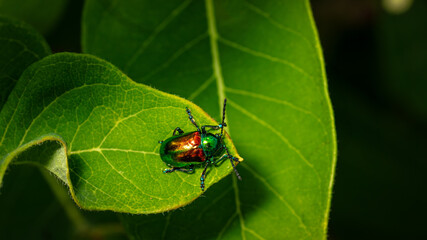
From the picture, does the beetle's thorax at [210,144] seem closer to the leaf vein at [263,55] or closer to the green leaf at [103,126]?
the green leaf at [103,126]

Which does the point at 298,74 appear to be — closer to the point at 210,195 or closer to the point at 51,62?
the point at 210,195

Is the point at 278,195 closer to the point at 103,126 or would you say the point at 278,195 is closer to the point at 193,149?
the point at 193,149

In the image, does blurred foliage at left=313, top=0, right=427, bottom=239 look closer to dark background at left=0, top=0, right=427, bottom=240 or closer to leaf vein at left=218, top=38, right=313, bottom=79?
dark background at left=0, top=0, right=427, bottom=240

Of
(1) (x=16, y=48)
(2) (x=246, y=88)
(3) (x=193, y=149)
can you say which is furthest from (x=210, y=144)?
(1) (x=16, y=48)

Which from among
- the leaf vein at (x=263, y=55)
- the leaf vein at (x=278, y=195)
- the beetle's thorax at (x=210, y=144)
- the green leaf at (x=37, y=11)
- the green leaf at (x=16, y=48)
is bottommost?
the leaf vein at (x=278, y=195)

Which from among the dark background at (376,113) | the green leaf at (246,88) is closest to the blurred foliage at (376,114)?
the dark background at (376,113)
